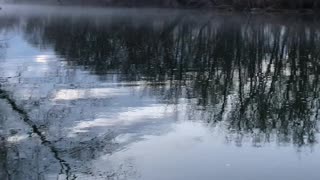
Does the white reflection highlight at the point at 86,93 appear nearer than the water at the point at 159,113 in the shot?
No

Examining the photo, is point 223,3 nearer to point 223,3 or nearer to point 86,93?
point 223,3

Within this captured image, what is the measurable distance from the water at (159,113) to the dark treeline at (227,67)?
8 centimetres

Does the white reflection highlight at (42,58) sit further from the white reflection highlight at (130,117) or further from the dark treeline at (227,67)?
the white reflection highlight at (130,117)

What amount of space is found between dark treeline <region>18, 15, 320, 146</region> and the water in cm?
8

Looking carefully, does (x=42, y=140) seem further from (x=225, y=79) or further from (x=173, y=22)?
(x=173, y=22)

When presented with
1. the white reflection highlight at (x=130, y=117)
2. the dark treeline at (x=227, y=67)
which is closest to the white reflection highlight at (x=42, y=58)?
the dark treeline at (x=227, y=67)

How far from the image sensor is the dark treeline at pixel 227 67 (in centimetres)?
1994

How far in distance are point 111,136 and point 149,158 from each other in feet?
7.62

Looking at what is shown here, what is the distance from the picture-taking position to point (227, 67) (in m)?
32.6

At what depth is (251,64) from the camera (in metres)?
34.5

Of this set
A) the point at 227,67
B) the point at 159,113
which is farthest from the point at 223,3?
the point at 159,113

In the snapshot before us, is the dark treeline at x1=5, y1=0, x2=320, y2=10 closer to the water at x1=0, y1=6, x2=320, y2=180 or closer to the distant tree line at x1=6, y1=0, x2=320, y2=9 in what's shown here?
the distant tree line at x1=6, y1=0, x2=320, y2=9

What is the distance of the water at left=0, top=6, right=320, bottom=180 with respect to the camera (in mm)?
14133

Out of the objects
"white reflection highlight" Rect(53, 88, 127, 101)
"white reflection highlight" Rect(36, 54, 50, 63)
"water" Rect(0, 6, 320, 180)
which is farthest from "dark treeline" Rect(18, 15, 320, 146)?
"white reflection highlight" Rect(53, 88, 127, 101)
